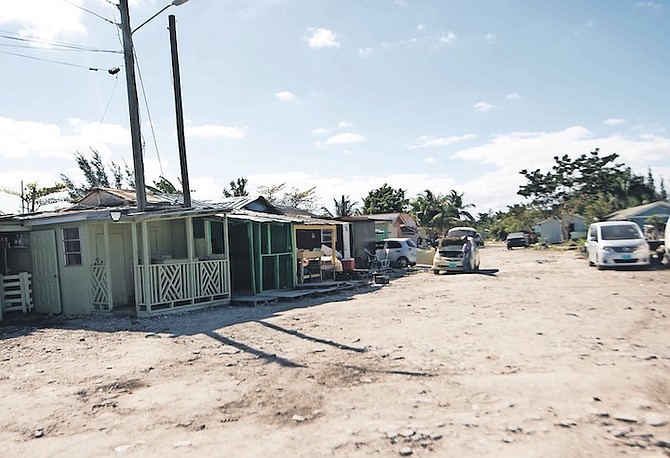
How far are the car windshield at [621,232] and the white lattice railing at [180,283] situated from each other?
1412 cm

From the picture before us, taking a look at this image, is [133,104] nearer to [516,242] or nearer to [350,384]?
[350,384]

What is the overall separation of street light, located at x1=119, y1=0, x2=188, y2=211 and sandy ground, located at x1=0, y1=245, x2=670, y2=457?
349 centimetres

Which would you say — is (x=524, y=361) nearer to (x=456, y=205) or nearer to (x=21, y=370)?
(x=21, y=370)

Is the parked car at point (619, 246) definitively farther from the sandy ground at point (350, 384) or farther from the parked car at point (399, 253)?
the parked car at point (399, 253)

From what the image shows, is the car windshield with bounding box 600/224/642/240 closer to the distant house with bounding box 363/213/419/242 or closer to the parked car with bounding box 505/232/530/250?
the distant house with bounding box 363/213/419/242

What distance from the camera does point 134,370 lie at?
6.46m

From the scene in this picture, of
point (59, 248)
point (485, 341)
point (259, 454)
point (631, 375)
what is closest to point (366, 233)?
point (59, 248)

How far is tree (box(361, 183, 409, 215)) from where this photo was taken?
51469 millimetres

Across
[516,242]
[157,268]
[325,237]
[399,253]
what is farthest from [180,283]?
[516,242]

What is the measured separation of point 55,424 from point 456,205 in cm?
5609

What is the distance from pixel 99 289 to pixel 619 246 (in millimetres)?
16590

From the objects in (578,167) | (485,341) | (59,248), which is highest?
(578,167)

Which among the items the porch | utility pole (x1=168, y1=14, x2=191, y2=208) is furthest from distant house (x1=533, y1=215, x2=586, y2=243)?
the porch

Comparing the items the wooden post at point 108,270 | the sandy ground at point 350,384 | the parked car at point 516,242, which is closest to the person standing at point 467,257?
the sandy ground at point 350,384
